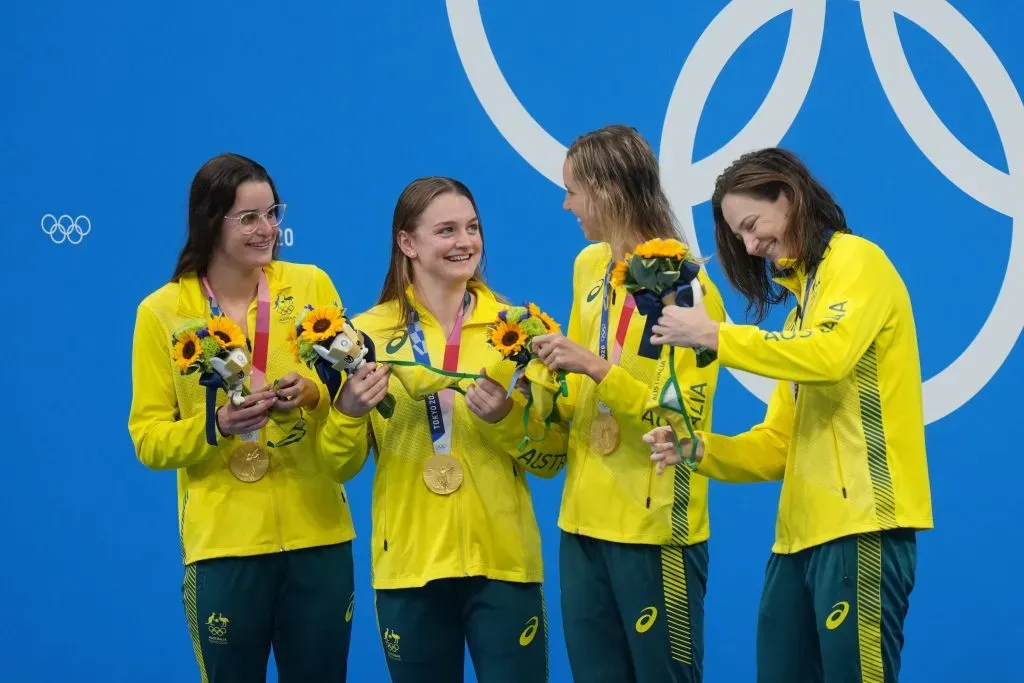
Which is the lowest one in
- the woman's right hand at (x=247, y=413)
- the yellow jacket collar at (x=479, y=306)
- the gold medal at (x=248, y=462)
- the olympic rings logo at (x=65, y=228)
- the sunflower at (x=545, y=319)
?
the gold medal at (x=248, y=462)

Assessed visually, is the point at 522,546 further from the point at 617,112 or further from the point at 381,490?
the point at 617,112

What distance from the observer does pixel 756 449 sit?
10.4 ft

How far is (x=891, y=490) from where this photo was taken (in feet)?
9.29

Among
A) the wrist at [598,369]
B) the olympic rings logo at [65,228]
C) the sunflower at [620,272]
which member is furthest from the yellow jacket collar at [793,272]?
the olympic rings logo at [65,228]

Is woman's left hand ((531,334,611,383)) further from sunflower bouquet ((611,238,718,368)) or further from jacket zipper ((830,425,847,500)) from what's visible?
jacket zipper ((830,425,847,500))

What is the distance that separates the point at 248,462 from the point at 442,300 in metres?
0.66

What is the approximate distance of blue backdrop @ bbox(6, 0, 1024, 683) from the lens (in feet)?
15.6

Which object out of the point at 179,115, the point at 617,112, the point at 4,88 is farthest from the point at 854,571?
the point at 4,88

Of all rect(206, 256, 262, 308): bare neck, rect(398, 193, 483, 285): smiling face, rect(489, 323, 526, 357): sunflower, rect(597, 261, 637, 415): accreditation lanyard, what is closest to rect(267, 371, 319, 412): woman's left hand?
rect(206, 256, 262, 308): bare neck

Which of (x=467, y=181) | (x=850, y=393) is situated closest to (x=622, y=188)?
(x=850, y=393)

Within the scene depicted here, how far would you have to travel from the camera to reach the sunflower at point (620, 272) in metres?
3.01

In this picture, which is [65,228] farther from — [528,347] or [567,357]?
[567,357]

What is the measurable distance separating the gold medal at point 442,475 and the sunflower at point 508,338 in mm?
345

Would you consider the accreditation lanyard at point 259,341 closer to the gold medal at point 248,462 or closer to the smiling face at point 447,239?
the gold medal at point 248,462
